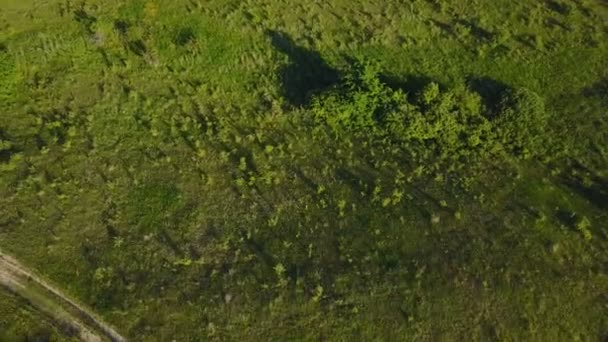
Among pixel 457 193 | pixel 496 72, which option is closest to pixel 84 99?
→ pixel 457 193

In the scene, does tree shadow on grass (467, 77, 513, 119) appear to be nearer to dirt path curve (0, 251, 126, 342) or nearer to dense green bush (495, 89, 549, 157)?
dense green bush (495, 89, 549, 157)

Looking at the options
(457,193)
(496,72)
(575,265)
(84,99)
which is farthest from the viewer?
(496,72)

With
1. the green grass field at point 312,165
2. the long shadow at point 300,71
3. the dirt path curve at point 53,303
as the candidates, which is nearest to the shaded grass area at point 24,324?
the green grass field at point 312,165

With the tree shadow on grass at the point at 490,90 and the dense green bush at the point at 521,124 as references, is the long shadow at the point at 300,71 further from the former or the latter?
the dense green bush at the point at 521,124

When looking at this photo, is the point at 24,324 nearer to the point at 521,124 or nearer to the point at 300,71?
the point at 300,71

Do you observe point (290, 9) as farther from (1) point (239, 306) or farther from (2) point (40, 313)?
(2) point (40, 313)
